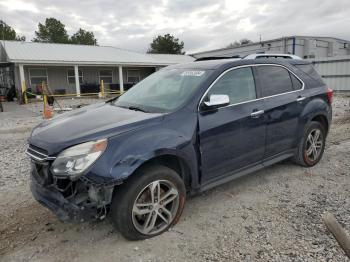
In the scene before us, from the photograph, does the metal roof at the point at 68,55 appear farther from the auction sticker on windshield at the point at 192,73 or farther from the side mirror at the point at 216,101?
the side mirror at the point at 216,101

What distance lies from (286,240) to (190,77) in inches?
84.9

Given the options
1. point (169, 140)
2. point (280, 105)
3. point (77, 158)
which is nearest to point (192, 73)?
point (169, 140)

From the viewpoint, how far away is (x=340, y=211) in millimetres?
3529

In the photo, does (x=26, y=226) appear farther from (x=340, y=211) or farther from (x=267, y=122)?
(x=340, y=211)

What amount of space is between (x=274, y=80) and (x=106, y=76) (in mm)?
23153

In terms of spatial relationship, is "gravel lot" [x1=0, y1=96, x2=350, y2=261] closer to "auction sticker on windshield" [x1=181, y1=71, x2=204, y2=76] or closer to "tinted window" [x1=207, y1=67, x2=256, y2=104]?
"tinted window" [x1=207, y1=67, x2=256, y2=104]

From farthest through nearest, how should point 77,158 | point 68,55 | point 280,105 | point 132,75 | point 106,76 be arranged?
point 132,75 < point 106,76 < point 68,55 < point 280,105 < point 77,158

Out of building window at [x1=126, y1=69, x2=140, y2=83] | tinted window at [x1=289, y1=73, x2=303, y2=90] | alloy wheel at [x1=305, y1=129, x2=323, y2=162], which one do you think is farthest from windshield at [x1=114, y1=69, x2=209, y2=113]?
building window at [x1=126, y1=69, x2=140, y2=83]

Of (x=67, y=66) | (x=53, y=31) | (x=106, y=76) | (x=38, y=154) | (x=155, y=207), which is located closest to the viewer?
(x=38, y=154)

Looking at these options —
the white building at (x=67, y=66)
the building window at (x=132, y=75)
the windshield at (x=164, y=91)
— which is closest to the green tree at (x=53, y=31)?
the white building at (x=67, y=66)

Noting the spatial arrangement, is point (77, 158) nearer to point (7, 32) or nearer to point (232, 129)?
point (232, 129)

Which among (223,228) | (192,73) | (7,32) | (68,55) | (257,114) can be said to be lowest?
(223,228)

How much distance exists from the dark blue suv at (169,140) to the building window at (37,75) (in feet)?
67.3

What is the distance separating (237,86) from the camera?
3.89 m
